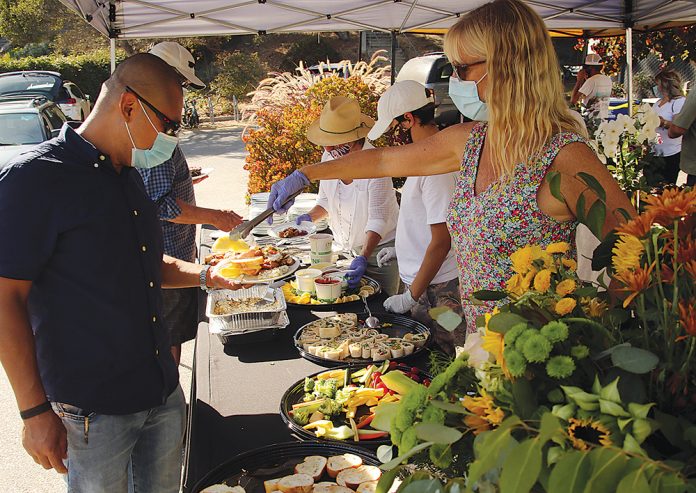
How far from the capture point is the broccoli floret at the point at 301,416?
1975mm

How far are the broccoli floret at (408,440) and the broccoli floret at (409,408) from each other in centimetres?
1

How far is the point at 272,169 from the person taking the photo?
7.01 m

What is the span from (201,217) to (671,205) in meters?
2.78

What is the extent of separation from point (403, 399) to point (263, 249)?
2.70 metres

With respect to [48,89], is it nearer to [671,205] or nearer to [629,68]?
[629,68]

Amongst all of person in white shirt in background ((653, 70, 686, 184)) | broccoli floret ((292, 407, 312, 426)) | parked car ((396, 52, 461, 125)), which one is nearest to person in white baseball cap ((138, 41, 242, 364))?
broccoli floret ((292, 407, 312, 426))

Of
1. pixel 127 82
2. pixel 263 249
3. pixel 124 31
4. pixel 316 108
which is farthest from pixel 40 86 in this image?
pixel 127 82

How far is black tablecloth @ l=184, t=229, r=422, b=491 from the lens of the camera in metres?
1.89

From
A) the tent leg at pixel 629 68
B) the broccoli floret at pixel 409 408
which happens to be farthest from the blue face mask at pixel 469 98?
the tent leg at pixel 629 68

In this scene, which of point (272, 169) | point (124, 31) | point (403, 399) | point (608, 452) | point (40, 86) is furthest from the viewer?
point (40, 86)

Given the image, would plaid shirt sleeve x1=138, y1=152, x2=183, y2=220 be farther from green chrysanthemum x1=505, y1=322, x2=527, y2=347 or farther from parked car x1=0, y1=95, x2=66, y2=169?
parked car x1=0, y1=95, x2=66, y2=169

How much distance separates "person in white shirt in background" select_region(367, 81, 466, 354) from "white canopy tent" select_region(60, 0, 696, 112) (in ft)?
5.83

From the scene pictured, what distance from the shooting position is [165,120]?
195 cm

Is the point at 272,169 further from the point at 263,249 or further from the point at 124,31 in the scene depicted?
the point at 263,249
